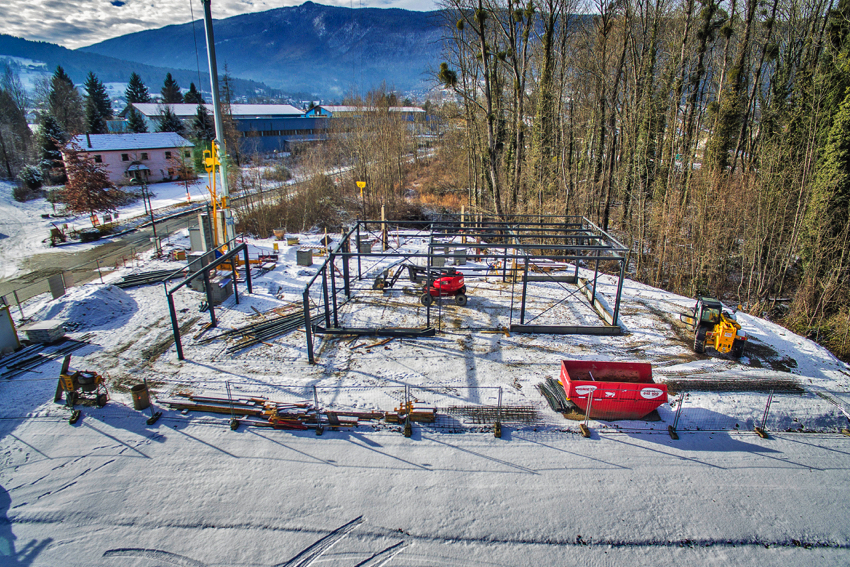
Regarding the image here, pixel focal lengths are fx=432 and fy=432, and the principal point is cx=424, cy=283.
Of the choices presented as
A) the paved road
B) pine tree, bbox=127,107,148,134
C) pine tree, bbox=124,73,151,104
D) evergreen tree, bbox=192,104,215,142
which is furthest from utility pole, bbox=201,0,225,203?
pine tree, bbox=124,73,151,104

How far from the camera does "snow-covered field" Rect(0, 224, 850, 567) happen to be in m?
8.37

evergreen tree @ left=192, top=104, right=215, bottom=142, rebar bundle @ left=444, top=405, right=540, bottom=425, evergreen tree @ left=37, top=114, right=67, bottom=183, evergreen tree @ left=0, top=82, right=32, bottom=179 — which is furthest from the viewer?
evergreen tree @ left=192, top=104, right=215, bottom=142

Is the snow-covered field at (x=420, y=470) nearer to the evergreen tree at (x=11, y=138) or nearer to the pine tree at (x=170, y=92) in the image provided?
the evergreen tree at (x=11, y=138)

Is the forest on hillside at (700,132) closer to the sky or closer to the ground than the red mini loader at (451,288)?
closer to the sky

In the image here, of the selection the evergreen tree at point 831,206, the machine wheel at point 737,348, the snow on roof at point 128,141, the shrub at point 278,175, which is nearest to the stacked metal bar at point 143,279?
the machine wheel at point 737,348

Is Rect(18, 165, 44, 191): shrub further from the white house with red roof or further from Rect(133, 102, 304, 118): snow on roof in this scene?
Rect(133, 102, 304, 118): snow on roof

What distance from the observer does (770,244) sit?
70.7ft

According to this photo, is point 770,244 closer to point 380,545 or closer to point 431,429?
point 431,429

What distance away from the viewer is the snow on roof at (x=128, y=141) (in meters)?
47.7

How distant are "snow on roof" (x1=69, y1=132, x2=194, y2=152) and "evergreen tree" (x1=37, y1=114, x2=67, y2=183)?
1912 millimetres

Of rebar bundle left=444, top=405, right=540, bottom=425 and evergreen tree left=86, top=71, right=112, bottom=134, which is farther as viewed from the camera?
evergreen tree left=86, top=71, right=112, bottom=134

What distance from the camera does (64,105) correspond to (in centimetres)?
5884

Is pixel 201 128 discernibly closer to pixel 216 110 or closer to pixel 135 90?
pixel 135 90

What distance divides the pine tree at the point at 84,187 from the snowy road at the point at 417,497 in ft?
96.6
